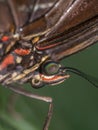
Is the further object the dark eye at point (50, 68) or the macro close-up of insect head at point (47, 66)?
the dark eye at point (50, 68)

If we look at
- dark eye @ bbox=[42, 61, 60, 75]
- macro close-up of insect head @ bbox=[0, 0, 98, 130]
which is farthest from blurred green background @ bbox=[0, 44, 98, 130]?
dark eye @ bbox=[42, 61, 60, 75]

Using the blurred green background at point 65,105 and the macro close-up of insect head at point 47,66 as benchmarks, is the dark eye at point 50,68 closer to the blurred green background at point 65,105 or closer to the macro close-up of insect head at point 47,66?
the macro close-up of insect head at point 47,66

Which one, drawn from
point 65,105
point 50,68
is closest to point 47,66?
point 50,68

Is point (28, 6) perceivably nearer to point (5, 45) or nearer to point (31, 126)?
point (5, 45)

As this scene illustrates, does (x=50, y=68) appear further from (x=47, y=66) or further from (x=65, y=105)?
(x=65, y=105)

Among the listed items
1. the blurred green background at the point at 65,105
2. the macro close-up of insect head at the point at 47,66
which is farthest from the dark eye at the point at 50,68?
the blurred green background at the point at 65,105

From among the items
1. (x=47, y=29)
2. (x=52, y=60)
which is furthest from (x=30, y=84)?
(x=47, y=29)

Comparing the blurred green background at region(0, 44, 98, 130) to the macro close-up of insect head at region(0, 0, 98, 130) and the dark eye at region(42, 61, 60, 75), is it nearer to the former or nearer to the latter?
the macro close-up of insect head at region(0, 0, 98, 130)
